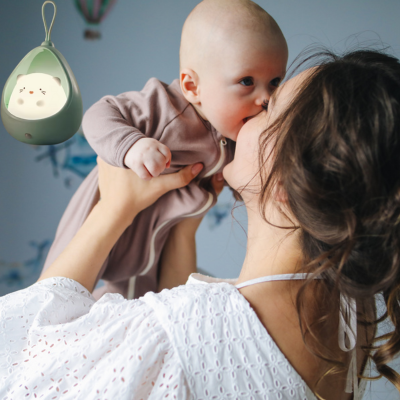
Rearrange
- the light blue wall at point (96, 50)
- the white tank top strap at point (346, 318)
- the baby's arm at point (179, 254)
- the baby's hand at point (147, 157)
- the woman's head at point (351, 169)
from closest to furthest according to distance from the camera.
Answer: the woman's head at point (351, 169), the white tank top strap at point (346, 318), the baby's hand at point (147, 157), the baby's arm at point (179, 254), the light blue wall at point (96, 50)

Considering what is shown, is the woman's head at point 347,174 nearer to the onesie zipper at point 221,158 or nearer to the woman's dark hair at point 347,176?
the woman's dark hair at point 347,176

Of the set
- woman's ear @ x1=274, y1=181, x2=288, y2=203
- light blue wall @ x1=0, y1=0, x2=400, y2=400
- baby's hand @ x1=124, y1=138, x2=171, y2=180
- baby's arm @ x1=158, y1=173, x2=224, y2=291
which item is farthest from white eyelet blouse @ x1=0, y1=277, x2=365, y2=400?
light blue wall @ x1=0, y1=0, x2=400, y2=400

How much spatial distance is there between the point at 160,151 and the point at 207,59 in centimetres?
25

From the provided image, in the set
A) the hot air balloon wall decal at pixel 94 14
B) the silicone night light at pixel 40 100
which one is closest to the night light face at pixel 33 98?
the silicone night light at pixel 40 100

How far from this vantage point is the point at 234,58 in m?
0.83

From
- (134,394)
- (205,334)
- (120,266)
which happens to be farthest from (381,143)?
(120,266)

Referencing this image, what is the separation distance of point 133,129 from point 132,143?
44 mm

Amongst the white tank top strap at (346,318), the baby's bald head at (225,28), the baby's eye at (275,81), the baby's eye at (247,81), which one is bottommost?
the white tank top strap at (346,318)

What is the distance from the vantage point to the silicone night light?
0.62 meters

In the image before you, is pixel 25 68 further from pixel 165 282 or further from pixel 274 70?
pixel 165 282

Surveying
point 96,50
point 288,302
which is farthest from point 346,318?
point 96,50

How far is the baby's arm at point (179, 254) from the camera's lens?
1.12m

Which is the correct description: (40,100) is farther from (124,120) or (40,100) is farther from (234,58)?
(234,58)

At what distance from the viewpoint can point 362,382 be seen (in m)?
0.72
